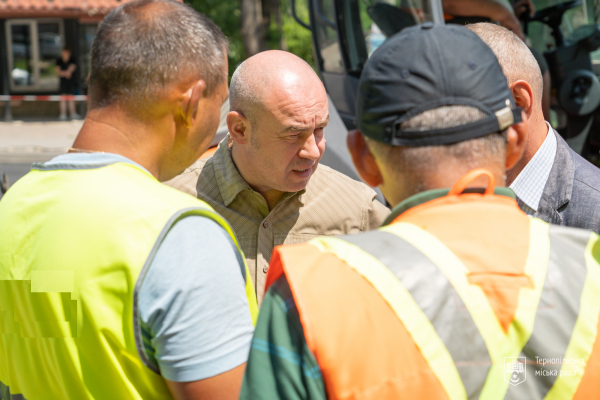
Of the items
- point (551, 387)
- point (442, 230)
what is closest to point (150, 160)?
point (442, 230)

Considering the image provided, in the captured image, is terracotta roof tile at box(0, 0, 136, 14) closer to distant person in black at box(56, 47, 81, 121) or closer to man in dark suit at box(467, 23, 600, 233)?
distant person in black at box(56, 47, 81, 121)

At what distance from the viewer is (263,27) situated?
1639 cm

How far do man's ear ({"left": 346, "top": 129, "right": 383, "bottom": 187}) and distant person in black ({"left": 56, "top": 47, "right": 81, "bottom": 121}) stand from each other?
17351 millimetres

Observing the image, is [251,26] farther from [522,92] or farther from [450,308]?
[450,308]

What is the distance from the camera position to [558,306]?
104cm

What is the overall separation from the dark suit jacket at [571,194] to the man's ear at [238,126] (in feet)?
4.03

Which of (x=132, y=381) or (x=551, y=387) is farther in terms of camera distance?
(x=132, y=381)

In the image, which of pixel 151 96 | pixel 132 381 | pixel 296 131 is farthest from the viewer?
pixel 296 131

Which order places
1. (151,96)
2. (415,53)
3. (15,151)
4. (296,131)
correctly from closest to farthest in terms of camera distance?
(415,53) → (151,96) → (296,131) → (15,151)

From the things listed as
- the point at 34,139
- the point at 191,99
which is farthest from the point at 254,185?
the point at 34,139

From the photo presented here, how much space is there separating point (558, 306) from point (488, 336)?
15 cm

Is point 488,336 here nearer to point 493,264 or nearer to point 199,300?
point 493,264

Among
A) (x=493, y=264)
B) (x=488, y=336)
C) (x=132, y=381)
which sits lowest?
(x=132, y=381)

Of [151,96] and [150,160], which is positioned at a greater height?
[151,96]
